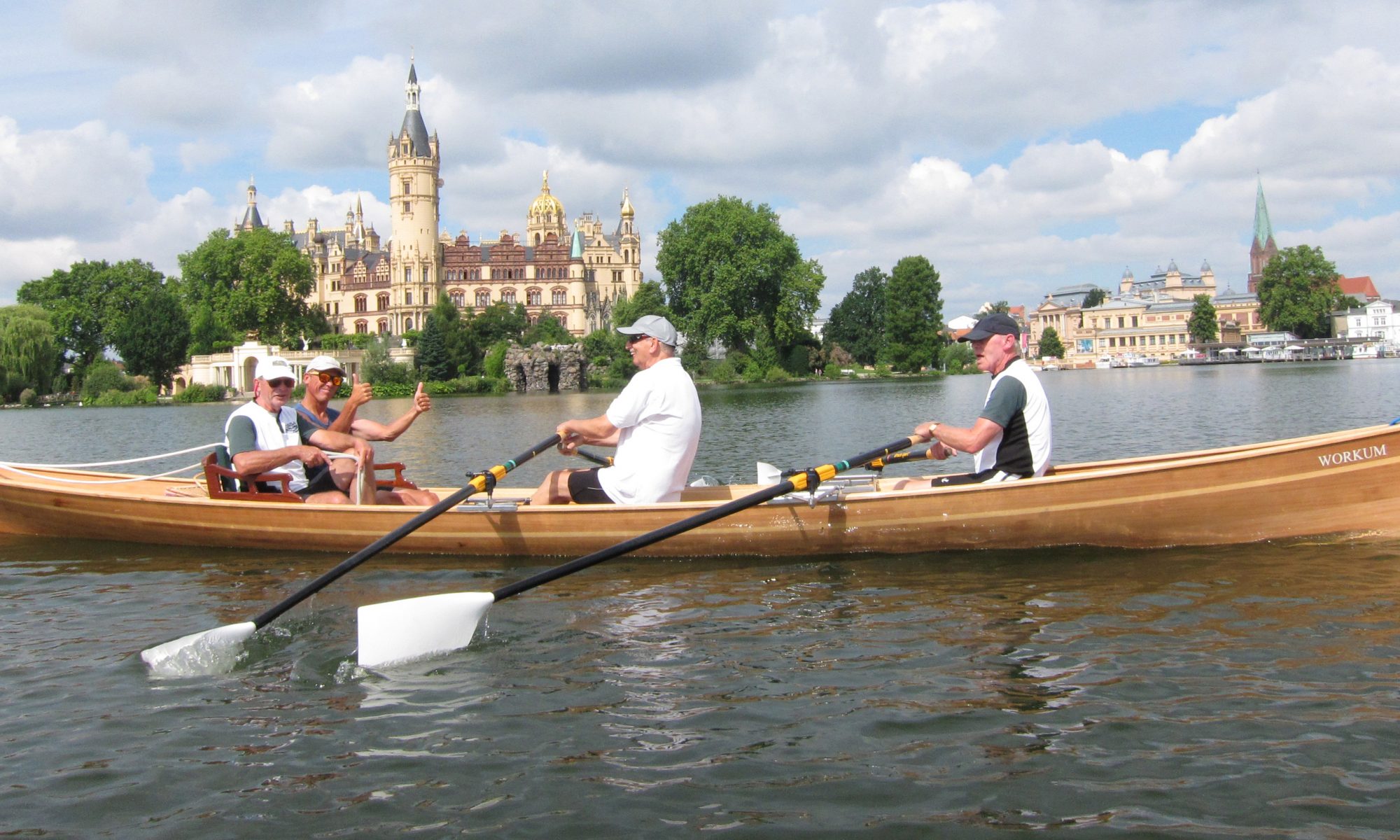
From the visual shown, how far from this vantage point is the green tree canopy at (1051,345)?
152m

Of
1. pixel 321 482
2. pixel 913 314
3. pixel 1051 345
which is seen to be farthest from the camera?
pixel 1051 345

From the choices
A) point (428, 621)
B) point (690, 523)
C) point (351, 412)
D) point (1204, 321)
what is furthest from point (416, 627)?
point (1204, 321)

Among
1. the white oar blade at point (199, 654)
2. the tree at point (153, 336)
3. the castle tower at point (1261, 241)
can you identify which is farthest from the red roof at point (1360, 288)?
the white oar blade at point (199, 654)

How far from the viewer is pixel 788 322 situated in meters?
73.8

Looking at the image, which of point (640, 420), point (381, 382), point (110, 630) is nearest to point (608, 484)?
point (640, 420)

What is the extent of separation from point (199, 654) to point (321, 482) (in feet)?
11.3

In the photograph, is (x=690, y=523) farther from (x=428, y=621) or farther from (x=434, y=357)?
(x=434, y=357)

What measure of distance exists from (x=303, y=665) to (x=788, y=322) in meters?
68.5

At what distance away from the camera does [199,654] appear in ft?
20.4

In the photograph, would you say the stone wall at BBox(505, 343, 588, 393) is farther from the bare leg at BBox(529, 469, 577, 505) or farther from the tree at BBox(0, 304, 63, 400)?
the bare leg at BBox(529, 469, 577, 505)

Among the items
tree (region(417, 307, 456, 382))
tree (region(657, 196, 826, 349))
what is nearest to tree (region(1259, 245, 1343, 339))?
tree (region(657, 196, 826, 349))

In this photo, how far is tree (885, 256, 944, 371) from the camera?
3447 inches

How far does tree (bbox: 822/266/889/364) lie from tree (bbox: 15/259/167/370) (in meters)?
59.7

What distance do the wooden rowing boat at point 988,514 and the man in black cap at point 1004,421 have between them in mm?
195
